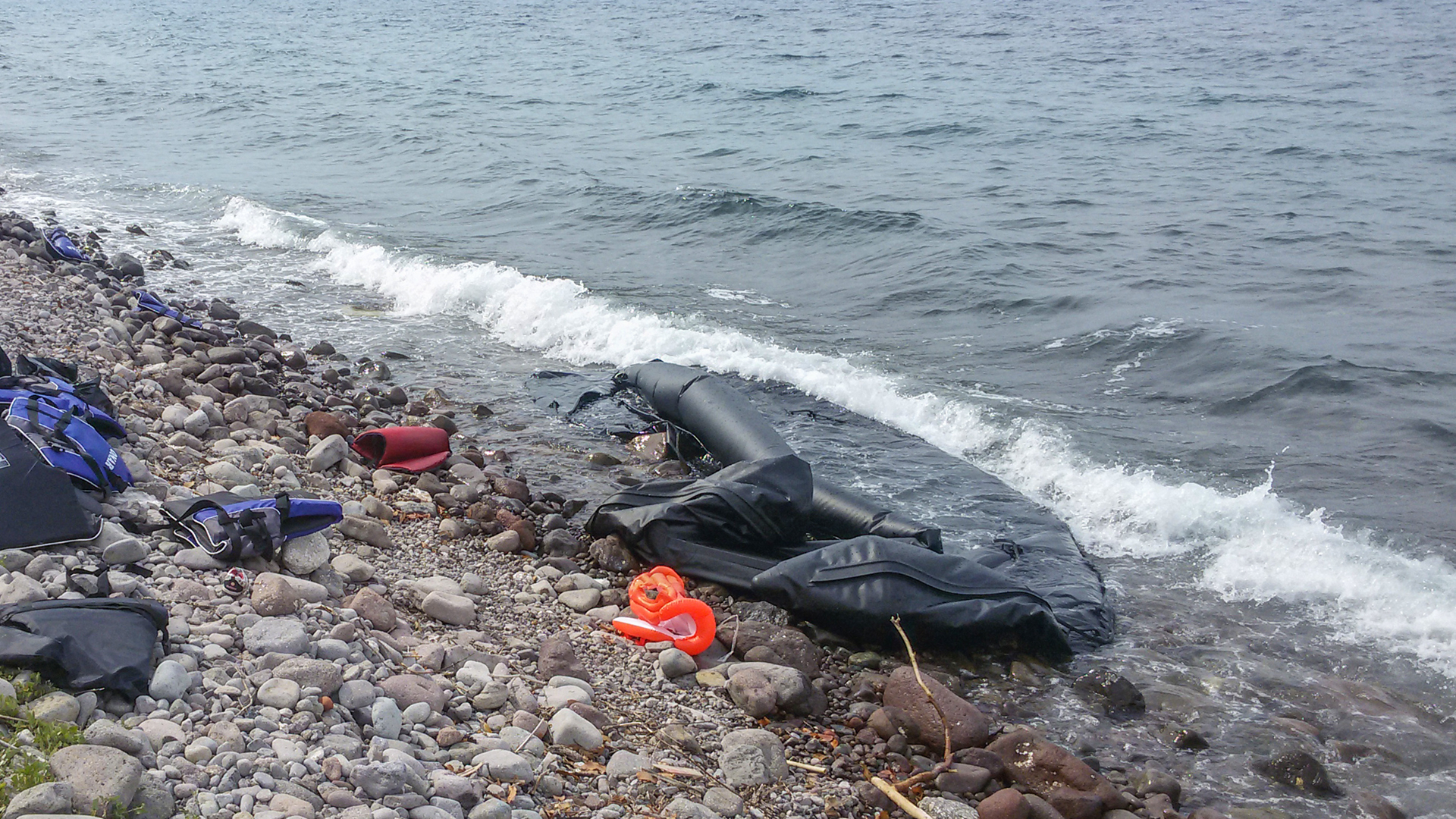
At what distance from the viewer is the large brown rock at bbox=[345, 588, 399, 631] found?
15.1ft

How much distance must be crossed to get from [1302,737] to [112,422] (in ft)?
21.2

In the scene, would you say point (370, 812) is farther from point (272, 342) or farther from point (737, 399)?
point (272, 342)

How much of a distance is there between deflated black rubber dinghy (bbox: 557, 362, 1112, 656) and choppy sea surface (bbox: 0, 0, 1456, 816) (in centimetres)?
36

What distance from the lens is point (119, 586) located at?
4027 mm

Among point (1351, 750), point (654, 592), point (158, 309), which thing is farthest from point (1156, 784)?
point (158, 309)

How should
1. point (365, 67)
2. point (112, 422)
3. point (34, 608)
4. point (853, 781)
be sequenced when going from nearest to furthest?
1. point (34, 608)
2. point (853, 781)
3. point (112, 422)
4. point (365, 67)

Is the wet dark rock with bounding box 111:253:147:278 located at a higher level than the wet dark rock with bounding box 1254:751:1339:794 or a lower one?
higher

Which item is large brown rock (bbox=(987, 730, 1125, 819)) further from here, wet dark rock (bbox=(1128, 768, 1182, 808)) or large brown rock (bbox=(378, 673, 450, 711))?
large brown rock (bbox=(378, 673, 450, 711))

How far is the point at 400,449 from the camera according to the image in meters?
7.19

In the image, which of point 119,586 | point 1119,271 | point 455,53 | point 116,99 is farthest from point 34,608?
point 455,53

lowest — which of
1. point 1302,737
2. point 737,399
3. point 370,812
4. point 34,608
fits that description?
point 1302,737

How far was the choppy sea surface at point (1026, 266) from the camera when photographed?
621cm

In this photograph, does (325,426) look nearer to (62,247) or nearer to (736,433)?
(736,433)

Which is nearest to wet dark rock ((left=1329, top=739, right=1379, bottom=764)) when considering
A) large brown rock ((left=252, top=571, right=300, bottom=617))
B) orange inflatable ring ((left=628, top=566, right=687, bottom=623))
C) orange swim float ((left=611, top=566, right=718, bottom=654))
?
orange swim float ((left=611, top=566, right=718, bottom=654))
